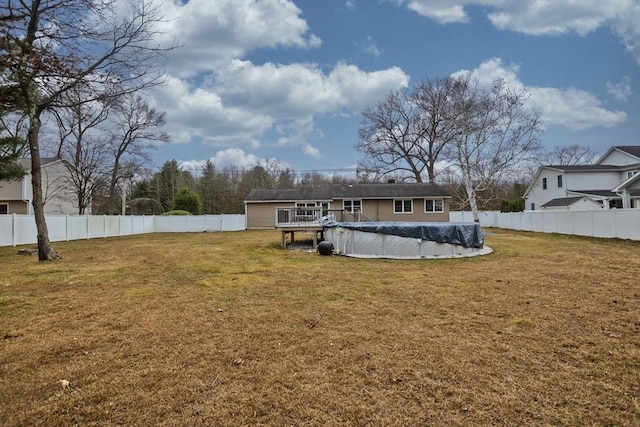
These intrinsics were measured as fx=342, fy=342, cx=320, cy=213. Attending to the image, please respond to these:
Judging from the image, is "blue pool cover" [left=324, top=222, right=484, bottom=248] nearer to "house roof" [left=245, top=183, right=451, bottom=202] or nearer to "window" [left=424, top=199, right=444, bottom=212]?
"house roof" [left=245, top=183, right=451, bottom=202]

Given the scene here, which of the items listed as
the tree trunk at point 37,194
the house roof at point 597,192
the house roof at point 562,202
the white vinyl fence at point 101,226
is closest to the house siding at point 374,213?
the white vinyl fence at point 101,226

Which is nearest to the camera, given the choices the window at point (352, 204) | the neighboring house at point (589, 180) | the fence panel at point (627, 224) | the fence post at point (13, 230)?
the fence panel at point (627, 224)

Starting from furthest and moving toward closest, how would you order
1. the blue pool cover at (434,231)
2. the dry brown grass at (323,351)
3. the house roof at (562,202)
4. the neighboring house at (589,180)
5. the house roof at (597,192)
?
the house roof at (562,202) < the neighboring house at (589,180) < the house roof at (597,192) < the blue pool cover at (434,231) < the dry brown grass at (323,351)

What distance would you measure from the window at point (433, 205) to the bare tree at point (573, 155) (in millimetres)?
A: 24036

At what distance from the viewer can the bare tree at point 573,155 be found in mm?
40466

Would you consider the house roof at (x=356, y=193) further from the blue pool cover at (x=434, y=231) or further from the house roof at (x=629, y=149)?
the house roof at (x=629, y=149)

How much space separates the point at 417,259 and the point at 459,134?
12344 mm

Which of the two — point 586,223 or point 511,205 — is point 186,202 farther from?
point 511,205

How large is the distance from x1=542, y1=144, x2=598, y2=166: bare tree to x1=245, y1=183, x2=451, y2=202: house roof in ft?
79.4

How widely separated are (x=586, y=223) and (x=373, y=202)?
1291cm

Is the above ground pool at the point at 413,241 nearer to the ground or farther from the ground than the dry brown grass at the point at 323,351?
farther from the ground

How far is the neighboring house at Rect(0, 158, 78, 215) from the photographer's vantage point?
21719mm

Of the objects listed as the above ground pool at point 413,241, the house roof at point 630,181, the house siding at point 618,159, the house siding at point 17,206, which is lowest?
the above ground pool at point 413,241

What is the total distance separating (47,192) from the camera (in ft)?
75.4
